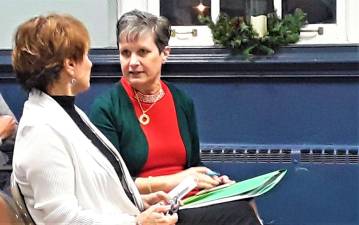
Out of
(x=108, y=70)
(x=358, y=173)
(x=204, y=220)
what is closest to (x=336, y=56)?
(x=358, y=173)

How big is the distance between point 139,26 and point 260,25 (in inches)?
42.8

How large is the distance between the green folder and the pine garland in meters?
1.24

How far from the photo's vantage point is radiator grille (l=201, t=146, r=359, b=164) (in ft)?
10.9

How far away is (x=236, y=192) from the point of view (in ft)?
6.96

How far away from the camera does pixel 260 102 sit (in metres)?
3.40

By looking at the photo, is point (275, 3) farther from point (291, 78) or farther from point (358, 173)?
point (358, 173)

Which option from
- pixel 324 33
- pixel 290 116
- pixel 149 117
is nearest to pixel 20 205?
pixel 149 117

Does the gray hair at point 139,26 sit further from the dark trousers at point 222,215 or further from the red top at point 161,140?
the dark trousers at point 222,215

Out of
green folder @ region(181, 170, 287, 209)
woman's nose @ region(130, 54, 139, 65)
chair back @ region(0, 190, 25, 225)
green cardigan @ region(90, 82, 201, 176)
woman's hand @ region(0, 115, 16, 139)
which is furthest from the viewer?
woman's hand @ region(0, 115, 16, 139)

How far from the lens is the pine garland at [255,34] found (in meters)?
3.34

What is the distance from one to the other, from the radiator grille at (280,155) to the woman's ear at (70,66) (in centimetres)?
161

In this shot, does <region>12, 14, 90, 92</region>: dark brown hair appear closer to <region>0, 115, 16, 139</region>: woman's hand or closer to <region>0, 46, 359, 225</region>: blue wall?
<region>0, 115, 16, 139</region>: woman's hand

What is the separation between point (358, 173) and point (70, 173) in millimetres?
1907

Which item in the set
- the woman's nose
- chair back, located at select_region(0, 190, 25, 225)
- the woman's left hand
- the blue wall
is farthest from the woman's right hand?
the blue wall
